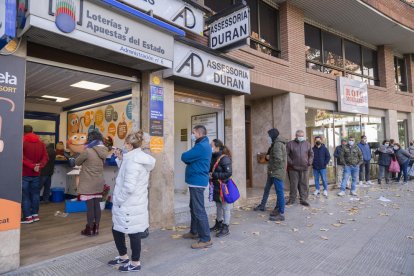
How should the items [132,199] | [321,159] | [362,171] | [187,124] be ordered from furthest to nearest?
[362,171] < [321,159] < [187,124] < [132,199]

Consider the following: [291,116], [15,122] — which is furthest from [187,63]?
[291,116]

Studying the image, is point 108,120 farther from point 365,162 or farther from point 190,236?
point 365,162

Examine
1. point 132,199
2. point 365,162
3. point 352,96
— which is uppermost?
point 352,96

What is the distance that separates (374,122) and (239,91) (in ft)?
31.0

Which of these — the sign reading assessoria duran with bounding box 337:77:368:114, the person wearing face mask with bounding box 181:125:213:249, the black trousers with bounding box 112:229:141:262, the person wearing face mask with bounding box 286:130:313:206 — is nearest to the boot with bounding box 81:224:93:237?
the black trousers with bounding box 112:229:141:262

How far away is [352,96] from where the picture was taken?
11.6 m

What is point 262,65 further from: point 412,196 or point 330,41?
point 412,196

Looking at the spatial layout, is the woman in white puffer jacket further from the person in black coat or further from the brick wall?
the brick wall

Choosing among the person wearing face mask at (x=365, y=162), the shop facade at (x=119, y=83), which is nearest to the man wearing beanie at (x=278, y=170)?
the shop facade at (x=119, y=83)

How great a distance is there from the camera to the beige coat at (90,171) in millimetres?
4907

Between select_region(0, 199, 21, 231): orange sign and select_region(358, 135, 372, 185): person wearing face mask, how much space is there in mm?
10930

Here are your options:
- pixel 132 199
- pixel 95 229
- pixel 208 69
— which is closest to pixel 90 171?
pixel 95 229

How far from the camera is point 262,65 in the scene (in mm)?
8336

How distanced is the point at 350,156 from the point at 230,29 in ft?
18.4
